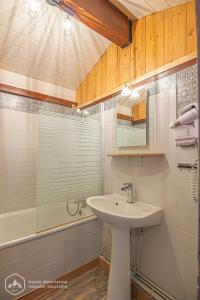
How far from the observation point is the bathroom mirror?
165cm

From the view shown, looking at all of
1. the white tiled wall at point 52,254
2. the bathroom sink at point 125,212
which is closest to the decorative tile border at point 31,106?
the bathroom sink at point 125,212

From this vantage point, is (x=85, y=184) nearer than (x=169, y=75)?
No

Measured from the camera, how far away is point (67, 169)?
200 centimetres

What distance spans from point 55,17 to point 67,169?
1.59m

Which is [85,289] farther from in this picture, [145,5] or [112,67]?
[145,5]

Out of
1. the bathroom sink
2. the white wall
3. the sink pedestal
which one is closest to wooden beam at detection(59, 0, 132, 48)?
the white wall

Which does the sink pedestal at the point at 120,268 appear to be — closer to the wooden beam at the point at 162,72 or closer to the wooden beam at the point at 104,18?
the wooden beam at the point at 162,72

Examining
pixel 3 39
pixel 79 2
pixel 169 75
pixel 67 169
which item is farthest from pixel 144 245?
pixel 3 39

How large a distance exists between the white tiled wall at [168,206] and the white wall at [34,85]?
4.79 ft

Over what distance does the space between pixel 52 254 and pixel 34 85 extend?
2059mm

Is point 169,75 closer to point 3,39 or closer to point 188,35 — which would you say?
point 188,35

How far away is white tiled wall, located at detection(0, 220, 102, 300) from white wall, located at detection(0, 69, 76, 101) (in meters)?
1.83

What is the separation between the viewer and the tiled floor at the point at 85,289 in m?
1.56

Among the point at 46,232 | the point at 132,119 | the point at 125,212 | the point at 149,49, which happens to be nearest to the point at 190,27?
the point at 149,49
